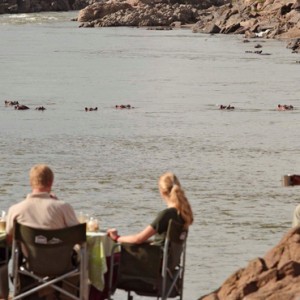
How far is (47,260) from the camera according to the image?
9688mm

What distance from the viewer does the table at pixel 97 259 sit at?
395 inches

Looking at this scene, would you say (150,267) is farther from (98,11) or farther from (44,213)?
(98,11)

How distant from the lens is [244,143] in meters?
28.7

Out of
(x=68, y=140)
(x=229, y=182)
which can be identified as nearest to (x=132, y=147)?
(x=68, y=140)

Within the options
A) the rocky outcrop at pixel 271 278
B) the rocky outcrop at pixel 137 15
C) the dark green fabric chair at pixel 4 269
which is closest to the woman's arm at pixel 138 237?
the rocky outcrop at pixel 271 278

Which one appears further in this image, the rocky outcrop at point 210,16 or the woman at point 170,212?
the rocky outcrop at point 210,16

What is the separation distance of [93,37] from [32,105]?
56568 millimetres

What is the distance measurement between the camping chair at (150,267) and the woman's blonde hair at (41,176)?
0.84 metres

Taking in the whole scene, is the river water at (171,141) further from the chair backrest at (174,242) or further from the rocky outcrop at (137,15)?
the rocky outcrop at (137,15)

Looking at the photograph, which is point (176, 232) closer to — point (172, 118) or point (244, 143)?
point (244, 143)

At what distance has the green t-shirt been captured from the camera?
9.96 meters

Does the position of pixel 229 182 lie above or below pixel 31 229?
below

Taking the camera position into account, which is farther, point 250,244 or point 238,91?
point 238,91

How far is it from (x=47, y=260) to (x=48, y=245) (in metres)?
0.13
